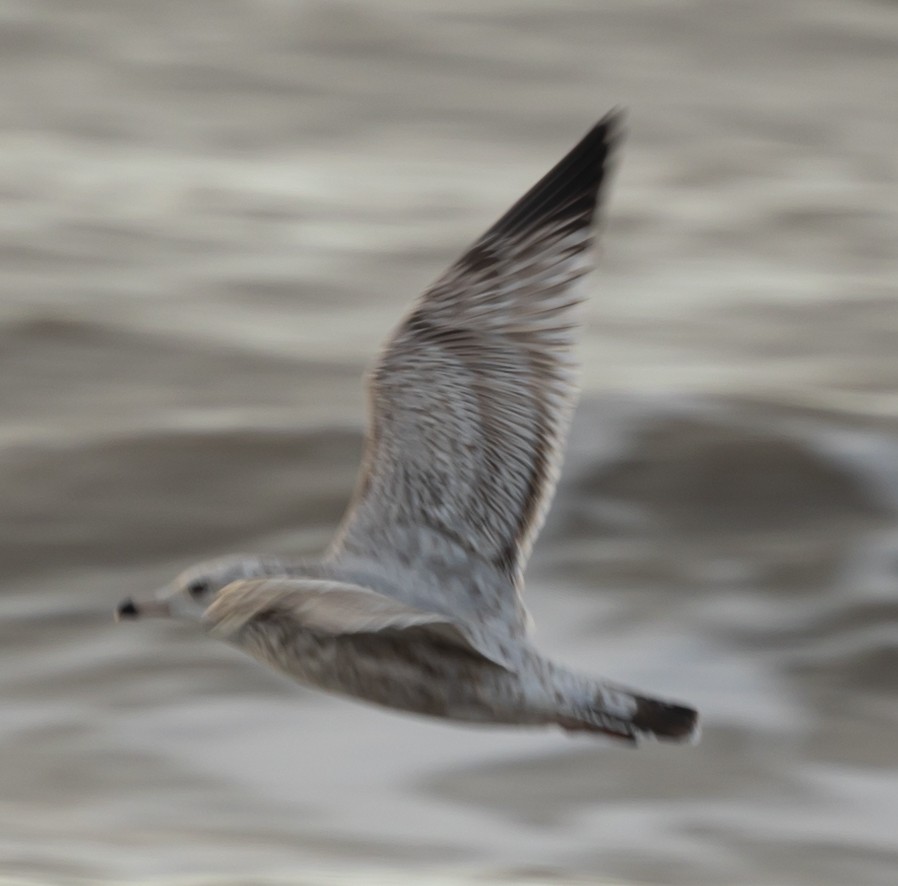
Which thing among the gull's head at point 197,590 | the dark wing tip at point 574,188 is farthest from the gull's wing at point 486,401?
the gull's head at point 197,590

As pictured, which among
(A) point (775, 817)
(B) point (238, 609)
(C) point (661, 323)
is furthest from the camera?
(C) point (661, 323)

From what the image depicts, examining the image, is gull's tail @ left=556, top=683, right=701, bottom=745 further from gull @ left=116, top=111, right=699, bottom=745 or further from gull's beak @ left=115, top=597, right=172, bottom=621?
gull's beak @ left=115, top=597, right=172, bottom=621

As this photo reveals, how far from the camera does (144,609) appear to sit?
6.06 m

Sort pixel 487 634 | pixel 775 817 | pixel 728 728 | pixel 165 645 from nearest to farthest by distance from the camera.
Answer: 1. pixel 487 634
2. pixel 775 817
3. pixel 728 728
4. pixel 165 645

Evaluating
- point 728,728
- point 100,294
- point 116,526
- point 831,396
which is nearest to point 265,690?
point 116,526

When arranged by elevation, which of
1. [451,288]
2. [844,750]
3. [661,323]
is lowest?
[451,288]

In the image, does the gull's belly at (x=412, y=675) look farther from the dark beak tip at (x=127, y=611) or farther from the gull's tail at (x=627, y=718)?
the dark beak tip at (x=127, y=611)

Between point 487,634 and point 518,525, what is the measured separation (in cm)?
63

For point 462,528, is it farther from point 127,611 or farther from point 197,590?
point 127,611

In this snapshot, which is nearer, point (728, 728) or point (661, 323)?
point (728, 728)

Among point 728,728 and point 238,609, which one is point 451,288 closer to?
point 238,609

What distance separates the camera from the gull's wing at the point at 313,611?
16.2 ft

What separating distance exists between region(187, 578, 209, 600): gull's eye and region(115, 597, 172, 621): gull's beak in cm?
10

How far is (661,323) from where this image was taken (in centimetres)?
1852
